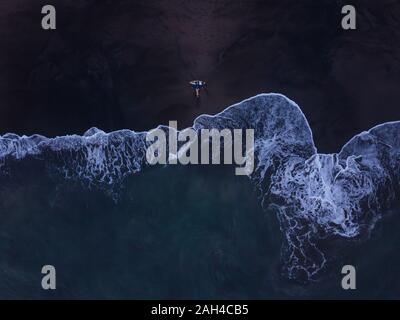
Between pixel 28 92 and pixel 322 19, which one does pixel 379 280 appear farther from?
pixel 28 92

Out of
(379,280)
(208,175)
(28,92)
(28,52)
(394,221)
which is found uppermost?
(28,52)

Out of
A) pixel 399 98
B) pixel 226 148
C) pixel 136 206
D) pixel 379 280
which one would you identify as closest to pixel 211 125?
pixel 226 148

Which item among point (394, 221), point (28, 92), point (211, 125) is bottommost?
point (394, 221)

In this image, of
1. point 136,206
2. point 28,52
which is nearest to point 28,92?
point 28,52

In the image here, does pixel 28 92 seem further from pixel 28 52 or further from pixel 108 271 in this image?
pixel 108 271

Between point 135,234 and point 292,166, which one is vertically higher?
point 292,166

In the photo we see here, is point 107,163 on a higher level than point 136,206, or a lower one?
higher
